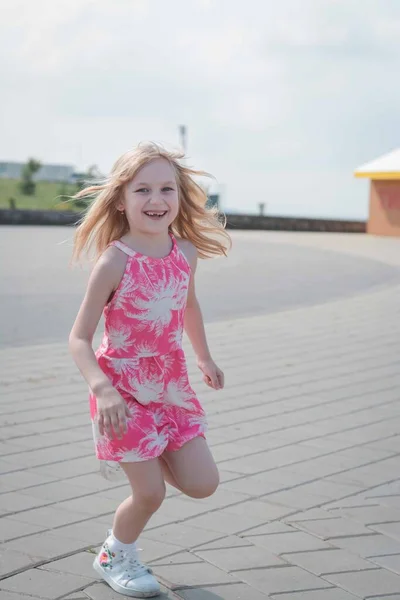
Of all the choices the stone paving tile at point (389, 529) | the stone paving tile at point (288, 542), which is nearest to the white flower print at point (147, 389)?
the stone paving tile at point (288, 542)

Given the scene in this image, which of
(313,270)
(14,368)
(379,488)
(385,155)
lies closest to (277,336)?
(14,368)

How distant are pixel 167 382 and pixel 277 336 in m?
6.34

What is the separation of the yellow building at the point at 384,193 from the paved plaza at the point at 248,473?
64.0 feet

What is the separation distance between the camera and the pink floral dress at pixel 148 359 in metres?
3.46

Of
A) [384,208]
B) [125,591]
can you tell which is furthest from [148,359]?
[384,208]

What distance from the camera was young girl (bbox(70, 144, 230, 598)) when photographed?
3.43 meters

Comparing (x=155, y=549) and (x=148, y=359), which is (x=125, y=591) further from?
(x=148, y=359)

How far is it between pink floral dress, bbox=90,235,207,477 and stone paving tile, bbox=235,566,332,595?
565 millimetres

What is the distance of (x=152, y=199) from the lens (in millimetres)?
3549

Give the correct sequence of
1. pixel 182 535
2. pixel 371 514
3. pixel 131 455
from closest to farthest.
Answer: pixel 131 455
pixel 182 535
pixel 371 514

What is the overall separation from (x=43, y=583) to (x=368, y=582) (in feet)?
3.71

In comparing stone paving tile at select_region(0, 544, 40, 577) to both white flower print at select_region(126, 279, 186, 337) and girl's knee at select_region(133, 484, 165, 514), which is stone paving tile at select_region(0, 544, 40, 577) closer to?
girl's knee at select_region(133, 484, 165, 514)

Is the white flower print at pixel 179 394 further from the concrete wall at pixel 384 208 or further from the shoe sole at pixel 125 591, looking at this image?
the concrete wall at pixel 384 208

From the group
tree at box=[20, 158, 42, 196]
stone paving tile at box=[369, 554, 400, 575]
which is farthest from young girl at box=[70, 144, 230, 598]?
tree at box=[20, 158, 42, 196]
